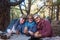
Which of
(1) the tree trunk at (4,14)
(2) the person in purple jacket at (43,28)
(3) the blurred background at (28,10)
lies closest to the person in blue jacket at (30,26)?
(2) the person in purple jacket at (43,28)

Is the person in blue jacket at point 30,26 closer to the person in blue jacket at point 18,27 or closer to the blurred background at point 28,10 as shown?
the person in blue jacket at point 18,27

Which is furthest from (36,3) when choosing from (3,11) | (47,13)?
(3,11)

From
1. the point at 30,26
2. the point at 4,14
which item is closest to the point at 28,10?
the point at 4,14

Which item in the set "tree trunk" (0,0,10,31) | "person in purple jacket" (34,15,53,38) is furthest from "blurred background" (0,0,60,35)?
"person in purple jacket" (34,15,53,38)

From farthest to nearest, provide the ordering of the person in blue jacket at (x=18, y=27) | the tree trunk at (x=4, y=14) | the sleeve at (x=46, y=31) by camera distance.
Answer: the tree trunk at (x=4, y=14)
the person in blue jacket at (x=18, y=27)
the sleeve at (x=46, y=31)

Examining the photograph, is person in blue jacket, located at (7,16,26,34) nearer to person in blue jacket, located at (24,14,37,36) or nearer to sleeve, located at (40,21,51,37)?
person in blue jacket, located at (24,14,37,36)

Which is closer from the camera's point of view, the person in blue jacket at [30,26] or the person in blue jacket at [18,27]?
the person in blue jacket at [30,26]

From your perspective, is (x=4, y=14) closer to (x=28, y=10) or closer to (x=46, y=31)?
(x=46, y=31)

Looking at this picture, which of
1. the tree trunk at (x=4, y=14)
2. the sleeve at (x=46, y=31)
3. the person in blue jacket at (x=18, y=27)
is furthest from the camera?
the tree trunk at (x=4, y=14)

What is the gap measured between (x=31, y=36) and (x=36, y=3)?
5279 mm

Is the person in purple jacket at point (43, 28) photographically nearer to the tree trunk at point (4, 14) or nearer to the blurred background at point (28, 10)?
the blurred background at point (28, 10)

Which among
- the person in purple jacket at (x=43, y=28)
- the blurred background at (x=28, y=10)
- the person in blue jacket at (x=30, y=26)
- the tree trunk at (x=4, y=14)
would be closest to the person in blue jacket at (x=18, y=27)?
the person in blue jacket at (x=30, y=26)

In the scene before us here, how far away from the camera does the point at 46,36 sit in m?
2.20

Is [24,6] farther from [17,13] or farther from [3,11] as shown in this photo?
[3,11]
